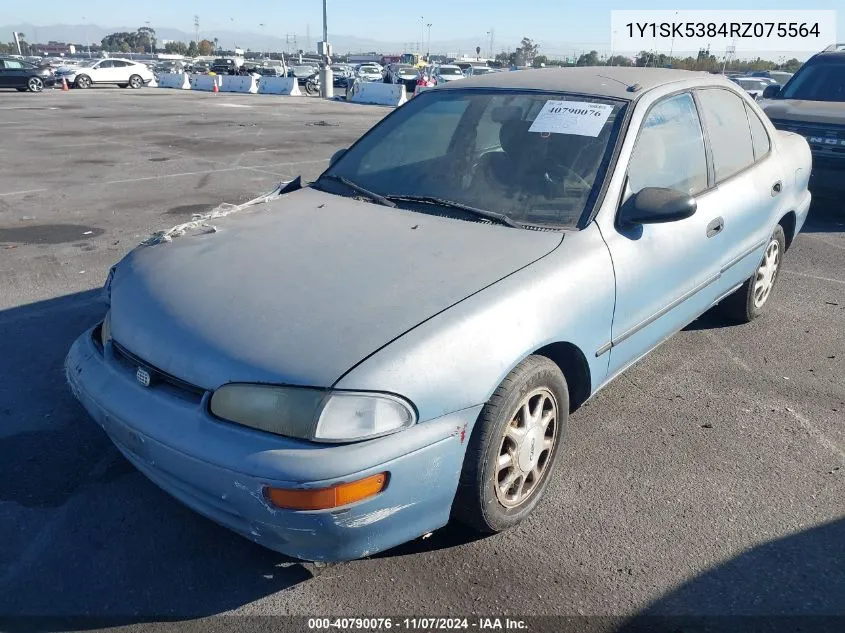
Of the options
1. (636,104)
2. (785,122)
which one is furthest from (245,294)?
(785,122)

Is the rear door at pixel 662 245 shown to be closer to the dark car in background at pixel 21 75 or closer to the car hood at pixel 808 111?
the car hood at pixel 808 111

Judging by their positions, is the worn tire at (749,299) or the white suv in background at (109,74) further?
the white suv in background at (109,74)

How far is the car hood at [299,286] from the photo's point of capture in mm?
2207

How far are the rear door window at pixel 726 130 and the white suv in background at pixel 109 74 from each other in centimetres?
3357

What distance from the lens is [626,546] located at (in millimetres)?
2652

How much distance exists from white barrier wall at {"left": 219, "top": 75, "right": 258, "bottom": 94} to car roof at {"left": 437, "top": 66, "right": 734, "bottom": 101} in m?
30.4

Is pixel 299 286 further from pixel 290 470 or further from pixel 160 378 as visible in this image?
pixel 290 470

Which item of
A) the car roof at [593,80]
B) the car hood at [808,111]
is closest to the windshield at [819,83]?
the car hood at [808,111]

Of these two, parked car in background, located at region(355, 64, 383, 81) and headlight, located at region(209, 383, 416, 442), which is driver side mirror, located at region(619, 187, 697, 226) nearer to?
headlight, located at region(209, 383, 416, 442)

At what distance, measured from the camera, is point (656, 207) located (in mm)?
2967

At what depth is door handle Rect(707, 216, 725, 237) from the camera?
141 inches

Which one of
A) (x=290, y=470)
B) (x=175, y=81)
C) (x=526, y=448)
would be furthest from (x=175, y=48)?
(x=290, y=470)

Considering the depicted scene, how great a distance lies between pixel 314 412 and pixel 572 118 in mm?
2073

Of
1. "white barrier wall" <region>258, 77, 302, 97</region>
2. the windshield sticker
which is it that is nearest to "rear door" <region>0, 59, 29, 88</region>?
"white barrier wall" <region>258, 77, 302, 97</region>
